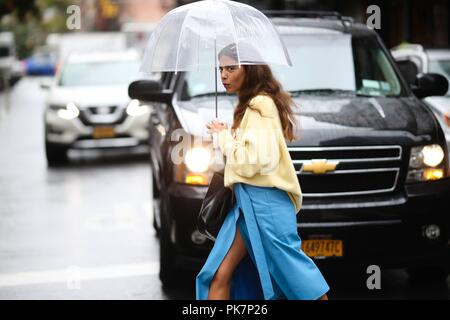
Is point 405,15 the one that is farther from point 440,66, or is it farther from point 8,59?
point 8,59

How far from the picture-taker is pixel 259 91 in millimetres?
4891

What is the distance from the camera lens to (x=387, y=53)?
324 inches

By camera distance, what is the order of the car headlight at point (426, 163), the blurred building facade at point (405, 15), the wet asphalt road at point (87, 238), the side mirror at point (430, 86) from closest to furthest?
the car headlight at point (426, 163), the wet asphalt road at point (87, 238), the side mirror at point (430, 86), the blurred building facade at point (405, 15)

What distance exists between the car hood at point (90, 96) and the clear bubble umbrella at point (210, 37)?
414 inches

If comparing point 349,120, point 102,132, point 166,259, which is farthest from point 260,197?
point 102,132

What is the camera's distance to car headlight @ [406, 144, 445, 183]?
6777 mm

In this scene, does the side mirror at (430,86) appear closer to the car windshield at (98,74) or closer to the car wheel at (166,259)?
the car wheel at (166,259)

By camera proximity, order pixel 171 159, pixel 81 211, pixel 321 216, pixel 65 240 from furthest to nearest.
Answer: pixel 81 211, pixel 65 240, pixel 171 159, pixel 321 216

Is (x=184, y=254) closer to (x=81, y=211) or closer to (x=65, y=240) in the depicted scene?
(x=65, y=240)

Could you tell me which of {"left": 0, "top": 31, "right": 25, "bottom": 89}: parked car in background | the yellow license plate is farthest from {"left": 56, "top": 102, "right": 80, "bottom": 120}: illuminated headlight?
{"left": 0, "top": 31, "right": 25, "bottom": 89}: parked car in background

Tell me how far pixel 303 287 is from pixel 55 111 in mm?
11571

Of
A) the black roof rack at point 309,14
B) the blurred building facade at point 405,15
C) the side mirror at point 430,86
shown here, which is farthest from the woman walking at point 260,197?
the blurred building facade at point 405,15

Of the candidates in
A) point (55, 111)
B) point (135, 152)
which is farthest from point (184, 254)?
point (135, 152)

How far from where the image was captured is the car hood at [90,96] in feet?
51.9
